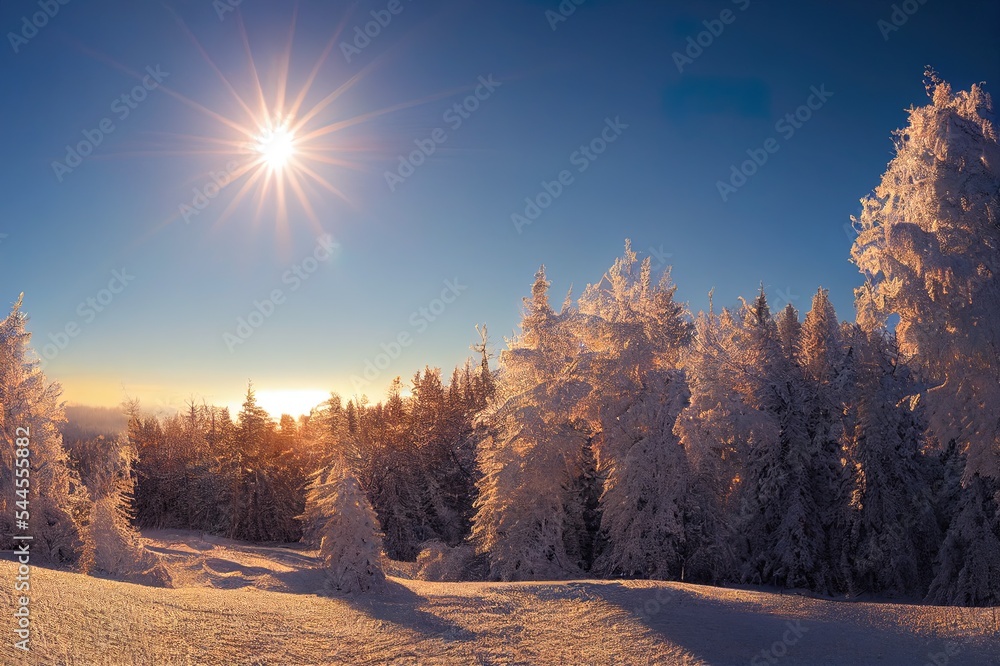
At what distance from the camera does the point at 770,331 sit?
87.0 ft

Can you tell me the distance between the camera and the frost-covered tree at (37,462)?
2017 cm

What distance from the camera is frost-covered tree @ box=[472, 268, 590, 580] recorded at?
2223 centimetres

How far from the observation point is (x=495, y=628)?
40.9 feet

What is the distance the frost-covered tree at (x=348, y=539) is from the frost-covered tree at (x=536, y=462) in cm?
645

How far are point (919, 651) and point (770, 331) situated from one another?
1829 cm

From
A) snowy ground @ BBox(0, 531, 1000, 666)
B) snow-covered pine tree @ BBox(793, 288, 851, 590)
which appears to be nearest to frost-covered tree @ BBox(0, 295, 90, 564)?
snowy ground @ BBox(0, 531, 1000, 666)

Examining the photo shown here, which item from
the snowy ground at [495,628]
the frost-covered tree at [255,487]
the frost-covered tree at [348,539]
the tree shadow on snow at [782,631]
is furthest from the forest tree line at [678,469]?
the frost-covered tree at [255,487]

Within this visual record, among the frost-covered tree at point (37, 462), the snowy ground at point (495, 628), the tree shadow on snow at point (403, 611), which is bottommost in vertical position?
the tree shadow on snow at point (403, 611)

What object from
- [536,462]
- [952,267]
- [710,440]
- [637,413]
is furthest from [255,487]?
[952,267]

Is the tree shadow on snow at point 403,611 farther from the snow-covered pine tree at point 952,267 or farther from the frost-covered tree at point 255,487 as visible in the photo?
the frost-covered tree at point 255,487

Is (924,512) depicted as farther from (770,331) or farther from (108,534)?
(108,534)

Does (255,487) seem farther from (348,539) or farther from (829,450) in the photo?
(829,450)

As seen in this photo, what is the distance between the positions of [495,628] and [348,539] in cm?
665

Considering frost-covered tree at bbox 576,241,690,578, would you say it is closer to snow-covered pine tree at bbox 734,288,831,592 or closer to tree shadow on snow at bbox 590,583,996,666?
snow-covered pine tree at bbox 734,288,831,592
